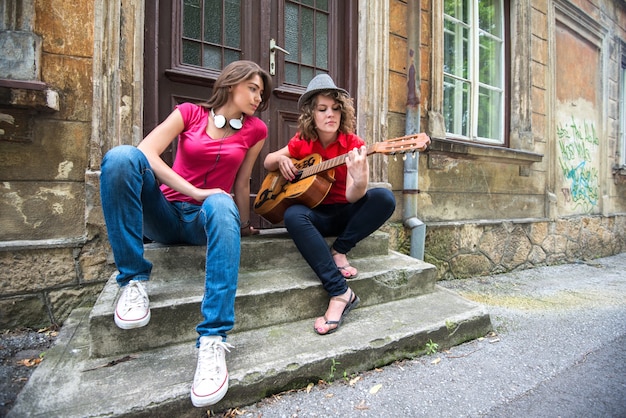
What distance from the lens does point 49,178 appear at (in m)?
2.19

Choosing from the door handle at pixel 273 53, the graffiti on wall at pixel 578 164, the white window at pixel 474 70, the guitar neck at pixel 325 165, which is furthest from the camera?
the graffiti on wall at pixel 578 164

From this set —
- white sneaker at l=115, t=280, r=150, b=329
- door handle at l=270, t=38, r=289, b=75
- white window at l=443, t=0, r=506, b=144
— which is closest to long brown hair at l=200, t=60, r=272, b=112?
door handle at l=270, t=38, r=289, b=75

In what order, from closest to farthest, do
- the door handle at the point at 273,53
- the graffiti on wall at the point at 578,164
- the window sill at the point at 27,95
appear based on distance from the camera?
the window sill at the point at 27,95
the door handle at the point at 273,53
the graffiti on wall at the point at 578,164

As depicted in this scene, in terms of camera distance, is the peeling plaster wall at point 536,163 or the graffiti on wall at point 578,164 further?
the graffiti on wall at point 578,164

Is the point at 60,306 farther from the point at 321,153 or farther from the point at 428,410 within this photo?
the point at 428,410

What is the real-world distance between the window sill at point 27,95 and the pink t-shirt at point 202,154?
0.80 meters

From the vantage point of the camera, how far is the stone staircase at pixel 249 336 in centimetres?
135

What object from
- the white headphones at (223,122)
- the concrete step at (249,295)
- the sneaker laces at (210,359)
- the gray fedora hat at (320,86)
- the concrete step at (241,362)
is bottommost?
the concrete step at (241,362)

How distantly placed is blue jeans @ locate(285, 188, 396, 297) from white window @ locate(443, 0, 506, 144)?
2.22 meters

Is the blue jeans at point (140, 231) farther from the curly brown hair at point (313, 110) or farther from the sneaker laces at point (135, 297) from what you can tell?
the curly brown hair at point (313, 110)

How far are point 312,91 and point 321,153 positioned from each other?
409 millimetres

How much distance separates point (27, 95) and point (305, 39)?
7.17 ft

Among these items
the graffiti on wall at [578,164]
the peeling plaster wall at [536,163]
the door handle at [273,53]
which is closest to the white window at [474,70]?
the peeling plaster wall at [536,163]

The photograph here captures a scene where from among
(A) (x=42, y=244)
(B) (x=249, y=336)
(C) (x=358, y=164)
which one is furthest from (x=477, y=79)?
(A) (x=42, y=244)
